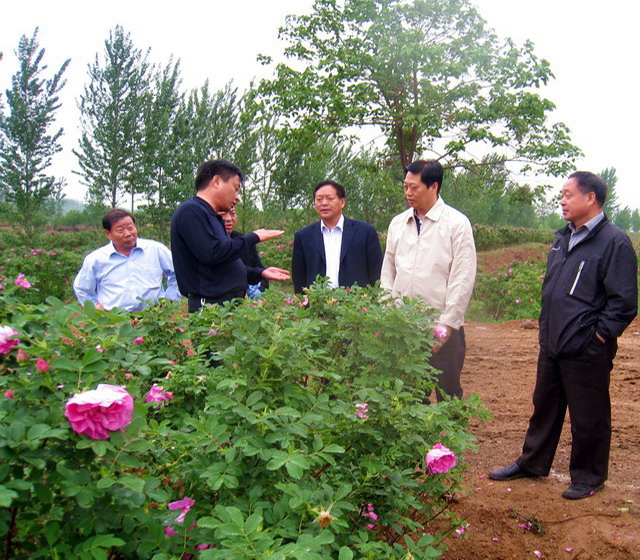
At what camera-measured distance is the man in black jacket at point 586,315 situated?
9.66 feet

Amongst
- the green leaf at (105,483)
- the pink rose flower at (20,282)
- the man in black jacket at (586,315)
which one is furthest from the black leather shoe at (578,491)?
the pink rose flower at (20,282)

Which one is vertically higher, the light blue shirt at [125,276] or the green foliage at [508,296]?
the light blue shirt at [125,276]

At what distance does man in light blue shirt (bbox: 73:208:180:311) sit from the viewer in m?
3.84

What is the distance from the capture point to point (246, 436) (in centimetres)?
147

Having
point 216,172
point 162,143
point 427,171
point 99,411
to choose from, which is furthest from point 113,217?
point 162,143

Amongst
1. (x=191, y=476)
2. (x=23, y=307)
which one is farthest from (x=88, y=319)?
(x=191, y=476)

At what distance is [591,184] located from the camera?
304cm

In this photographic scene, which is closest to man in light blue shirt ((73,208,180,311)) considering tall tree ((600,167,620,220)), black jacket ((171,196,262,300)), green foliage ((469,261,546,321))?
black jacket ((171,196,262,300))

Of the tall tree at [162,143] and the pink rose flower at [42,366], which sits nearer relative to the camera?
the pink rose flower at [42,366]

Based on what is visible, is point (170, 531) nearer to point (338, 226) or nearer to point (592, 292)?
point (592, 292)

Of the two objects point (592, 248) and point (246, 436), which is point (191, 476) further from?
point (592, 248)

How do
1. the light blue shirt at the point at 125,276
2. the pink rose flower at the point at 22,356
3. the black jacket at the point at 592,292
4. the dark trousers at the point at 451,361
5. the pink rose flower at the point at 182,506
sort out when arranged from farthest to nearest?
the light blue shirt at the point at 125,276 → the dark trousers at the point at 451,361 → the black jacket at the point at 592,292 → the pink rose flower at the point at 182,506 → the pink rose flower at the point at 22,356

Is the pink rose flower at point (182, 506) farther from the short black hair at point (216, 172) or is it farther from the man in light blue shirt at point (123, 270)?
the man in light blue shirt at point (123, 270)

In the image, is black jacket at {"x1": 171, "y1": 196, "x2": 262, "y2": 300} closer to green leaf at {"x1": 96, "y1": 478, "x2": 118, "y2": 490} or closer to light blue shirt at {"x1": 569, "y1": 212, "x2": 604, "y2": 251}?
light blue shirt at {"x1": 569, "y1": 212, "x2": 604, "y2": 251}
